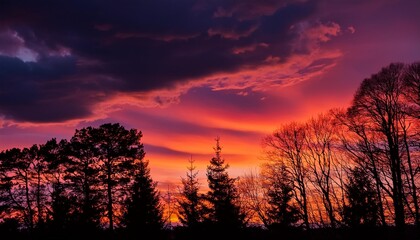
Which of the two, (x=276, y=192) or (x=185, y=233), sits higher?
(x=276, y=192)

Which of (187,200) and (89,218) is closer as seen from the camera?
(89,218)

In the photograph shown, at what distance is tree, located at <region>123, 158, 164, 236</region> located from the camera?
33438mm

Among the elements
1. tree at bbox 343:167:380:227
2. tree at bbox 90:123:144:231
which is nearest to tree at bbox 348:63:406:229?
tree at bbox 343:167:380:227

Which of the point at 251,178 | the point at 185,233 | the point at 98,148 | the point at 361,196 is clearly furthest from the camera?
the point at 251,178

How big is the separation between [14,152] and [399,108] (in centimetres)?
3757

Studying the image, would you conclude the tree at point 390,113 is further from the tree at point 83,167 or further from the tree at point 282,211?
the tree at point 83,167

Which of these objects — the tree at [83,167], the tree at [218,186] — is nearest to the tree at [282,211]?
the tree at [218,186]

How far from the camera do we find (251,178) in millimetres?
74000

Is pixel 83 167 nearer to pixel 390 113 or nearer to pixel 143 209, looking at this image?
pixel 143 209

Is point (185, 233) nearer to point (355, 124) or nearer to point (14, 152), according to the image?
point (355, 124)

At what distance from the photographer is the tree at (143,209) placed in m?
33.4

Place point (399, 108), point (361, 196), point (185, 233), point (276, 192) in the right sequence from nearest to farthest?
point (361, 196) → point (399, 108) → point (185, 233) → point (276, 192)

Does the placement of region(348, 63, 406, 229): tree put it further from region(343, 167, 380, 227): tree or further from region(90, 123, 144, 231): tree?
region(90, 123, 144, 231): tree

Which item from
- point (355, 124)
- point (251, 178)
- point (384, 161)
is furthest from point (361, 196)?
point (251, 178)
